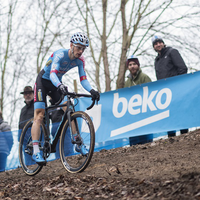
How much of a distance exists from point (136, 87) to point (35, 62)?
14671 mm

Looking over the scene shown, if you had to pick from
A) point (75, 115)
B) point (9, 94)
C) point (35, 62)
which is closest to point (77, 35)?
point (75, 115)

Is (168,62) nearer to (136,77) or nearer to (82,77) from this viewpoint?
(136,77)

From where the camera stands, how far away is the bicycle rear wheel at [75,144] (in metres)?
5.23

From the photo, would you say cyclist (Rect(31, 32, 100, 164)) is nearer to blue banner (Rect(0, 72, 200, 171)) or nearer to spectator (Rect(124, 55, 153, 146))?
blue banner (Rect(0, 72, 200, 171))

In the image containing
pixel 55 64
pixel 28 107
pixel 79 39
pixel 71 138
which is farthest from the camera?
pixel 28 107

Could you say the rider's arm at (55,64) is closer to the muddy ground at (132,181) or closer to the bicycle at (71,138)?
the bicycle at (71,138)

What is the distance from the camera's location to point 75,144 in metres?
5.60

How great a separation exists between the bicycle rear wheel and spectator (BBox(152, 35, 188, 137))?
3090 mm

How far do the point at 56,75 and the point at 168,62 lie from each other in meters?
3.25

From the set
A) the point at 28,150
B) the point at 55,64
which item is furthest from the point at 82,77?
the point at 28,150

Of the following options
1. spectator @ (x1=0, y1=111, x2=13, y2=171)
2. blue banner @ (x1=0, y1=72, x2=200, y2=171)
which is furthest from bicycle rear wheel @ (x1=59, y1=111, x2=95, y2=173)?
spectator @ (x1=0, y1=111, x2=13, y2=171)

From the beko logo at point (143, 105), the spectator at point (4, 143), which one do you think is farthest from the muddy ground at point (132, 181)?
the spectator at point (4, 143)

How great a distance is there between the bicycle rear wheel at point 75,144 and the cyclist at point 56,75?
0.21m

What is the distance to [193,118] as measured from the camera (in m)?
7.41
